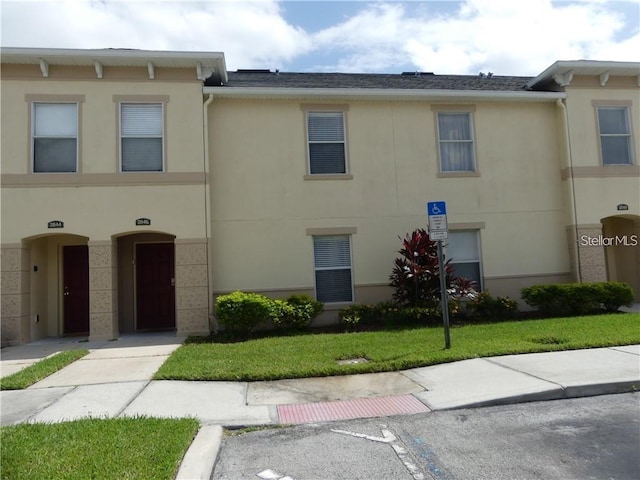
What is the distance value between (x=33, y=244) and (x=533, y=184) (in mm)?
12959

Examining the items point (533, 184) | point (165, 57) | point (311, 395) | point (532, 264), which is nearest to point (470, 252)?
point (532, 264)

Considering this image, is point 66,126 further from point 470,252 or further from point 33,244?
point 470,252

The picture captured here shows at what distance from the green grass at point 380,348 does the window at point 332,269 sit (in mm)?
2101

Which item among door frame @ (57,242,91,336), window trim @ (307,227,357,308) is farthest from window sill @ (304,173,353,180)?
door frame @ (57,242,91,336)

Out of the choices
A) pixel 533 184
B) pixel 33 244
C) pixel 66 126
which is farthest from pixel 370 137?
pixel 33 244

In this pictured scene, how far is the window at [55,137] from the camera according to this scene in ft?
35.6

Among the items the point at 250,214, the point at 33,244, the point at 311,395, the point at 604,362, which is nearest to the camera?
the point at 311,395

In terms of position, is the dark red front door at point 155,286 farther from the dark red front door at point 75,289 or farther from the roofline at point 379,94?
the roofline at point 379,94

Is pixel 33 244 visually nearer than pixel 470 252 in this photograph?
A: Yes

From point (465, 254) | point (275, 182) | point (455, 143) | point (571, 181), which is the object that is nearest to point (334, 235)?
point (275, 182)

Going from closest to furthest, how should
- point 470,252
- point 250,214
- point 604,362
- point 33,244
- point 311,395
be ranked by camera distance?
point 311,395 < point 604,362 < point 33,244 < point 250,214 < point 470,252

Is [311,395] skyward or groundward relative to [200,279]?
groundward

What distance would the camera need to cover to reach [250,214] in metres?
11.7

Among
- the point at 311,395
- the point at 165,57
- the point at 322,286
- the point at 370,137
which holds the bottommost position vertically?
the point at 311,395
